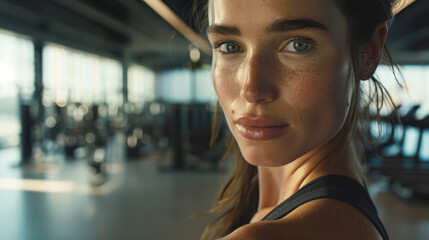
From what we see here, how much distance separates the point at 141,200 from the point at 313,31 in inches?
140

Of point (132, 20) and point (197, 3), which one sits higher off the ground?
point (132, 20)

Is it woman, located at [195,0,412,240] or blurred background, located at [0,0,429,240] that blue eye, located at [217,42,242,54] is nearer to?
woman, located at [195,0,412,240]

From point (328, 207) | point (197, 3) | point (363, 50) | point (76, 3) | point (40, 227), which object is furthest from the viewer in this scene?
point (76, 3)

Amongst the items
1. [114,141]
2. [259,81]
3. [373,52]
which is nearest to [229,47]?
[259,81]

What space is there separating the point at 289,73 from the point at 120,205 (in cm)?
342

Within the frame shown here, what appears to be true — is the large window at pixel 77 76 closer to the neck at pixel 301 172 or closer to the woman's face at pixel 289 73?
the neck at pixel 301 172

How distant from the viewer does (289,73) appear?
427 mm

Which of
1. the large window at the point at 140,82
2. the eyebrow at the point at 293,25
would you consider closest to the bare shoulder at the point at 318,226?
the eyebrow at the point at 293,25

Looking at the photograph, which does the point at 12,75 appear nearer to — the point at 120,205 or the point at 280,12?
the point at 120,205

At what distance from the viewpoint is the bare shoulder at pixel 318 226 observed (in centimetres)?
34

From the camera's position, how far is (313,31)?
0.42 meters

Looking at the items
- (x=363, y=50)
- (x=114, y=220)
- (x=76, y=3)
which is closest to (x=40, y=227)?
(x=114, y=220)

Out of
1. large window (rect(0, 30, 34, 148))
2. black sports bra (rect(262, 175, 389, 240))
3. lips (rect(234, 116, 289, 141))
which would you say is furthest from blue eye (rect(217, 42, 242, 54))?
large window (rect(0, 30, 34, 148))

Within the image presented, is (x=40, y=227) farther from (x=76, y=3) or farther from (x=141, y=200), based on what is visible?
(x=76, y=3)
